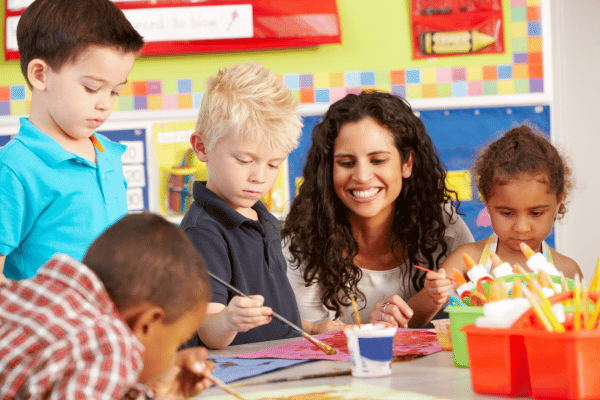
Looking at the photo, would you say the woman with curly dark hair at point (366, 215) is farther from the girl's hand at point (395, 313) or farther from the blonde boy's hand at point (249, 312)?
the blonde boy's hand at point (249, 312)

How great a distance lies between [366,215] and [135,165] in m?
1.05

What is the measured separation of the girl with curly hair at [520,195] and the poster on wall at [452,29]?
692mm

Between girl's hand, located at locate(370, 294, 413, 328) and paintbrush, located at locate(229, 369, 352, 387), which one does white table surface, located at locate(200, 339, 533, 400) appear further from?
girl's hand, located at locate(370, 294, 413, 328)

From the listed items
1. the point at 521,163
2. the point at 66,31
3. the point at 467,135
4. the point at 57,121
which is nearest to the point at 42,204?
the point at 57,121

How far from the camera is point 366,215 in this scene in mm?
1614

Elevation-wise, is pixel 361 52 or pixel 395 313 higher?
pixel 361 52

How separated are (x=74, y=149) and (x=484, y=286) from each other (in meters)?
0.78

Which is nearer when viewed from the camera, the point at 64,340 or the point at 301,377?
the point at 64,340

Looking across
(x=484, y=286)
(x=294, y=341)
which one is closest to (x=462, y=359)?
(x=484, y=286)

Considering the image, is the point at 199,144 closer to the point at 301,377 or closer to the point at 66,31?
the point at 66,31

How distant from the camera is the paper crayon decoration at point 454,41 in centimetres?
221

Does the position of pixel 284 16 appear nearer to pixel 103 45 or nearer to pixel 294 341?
pixel 103 45

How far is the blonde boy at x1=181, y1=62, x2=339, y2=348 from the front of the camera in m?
1.24

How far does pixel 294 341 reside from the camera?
3.85 ft
